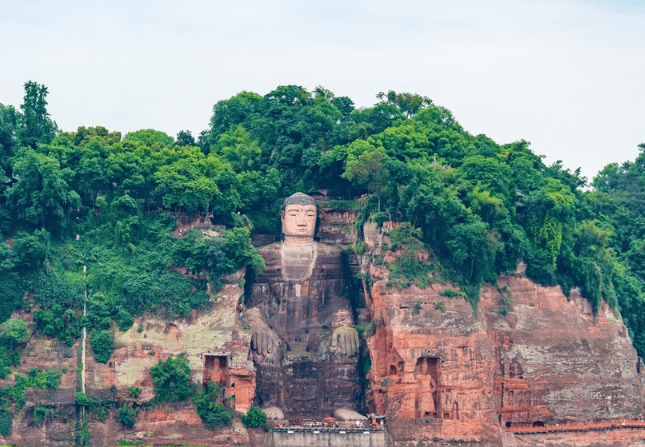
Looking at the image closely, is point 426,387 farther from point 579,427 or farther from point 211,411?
point 211,411

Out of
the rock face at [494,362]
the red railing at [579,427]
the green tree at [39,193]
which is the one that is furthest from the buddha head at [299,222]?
the red railing at [579,427]

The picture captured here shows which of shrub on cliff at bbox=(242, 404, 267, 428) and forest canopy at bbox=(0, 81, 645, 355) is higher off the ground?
forest canopy at bbox=(0, 81, 645, 355)

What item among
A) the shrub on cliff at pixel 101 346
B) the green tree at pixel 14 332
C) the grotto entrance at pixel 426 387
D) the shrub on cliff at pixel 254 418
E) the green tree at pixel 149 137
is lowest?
the shrub on cliff at pixel 254 418

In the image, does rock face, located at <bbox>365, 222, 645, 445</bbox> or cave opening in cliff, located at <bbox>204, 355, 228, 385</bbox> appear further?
rock face, located at <bbox>365, 222, 645, 445</bbox>

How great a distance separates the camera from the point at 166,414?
195 feet

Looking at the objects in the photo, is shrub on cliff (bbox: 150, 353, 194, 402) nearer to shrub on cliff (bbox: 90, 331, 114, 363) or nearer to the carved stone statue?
shrub on cliff (bbox: 90, 331, 114, 363)

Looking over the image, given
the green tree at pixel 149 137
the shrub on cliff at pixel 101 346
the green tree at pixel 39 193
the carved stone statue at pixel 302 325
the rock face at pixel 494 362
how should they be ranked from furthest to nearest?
the green tree at pixel 149 137 < the carved stone statue at pixel 302 325 < the green tree at pixel 39 193 < the rock face at pixel 494 362 < the shrub on cliff at pixel 101 346

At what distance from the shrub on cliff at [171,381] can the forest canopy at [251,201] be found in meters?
2.08

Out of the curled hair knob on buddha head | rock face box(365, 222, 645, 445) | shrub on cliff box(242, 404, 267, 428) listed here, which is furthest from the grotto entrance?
the curled hair knob on buddha head

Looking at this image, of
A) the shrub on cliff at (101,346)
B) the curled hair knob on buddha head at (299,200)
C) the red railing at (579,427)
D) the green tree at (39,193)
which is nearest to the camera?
the shrub on cliff at (101,346)

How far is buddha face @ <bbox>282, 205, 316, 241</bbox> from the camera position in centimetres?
6538

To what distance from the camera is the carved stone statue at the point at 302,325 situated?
62.2 metres

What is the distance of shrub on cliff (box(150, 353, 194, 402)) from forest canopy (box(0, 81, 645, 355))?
2.08m

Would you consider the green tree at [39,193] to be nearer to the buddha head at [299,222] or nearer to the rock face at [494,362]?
the buddha head at [299,222]
